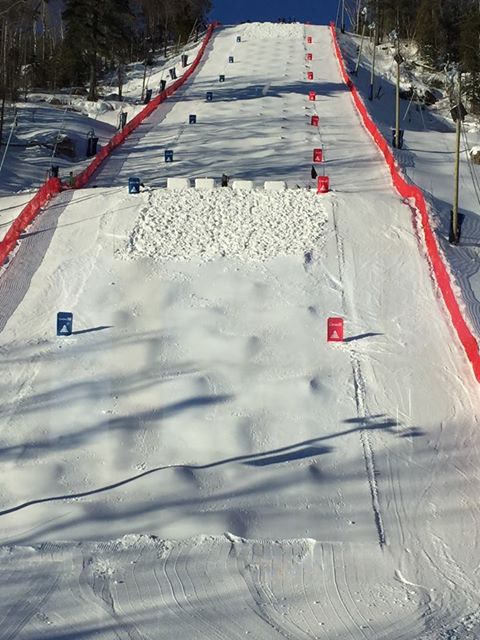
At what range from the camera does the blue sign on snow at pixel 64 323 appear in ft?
42.1

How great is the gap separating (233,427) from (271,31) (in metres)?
47.0

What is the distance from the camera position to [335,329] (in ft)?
42.1

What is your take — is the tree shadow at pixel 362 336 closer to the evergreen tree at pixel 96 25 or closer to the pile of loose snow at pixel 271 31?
the evergreen tree at pixel 96 25

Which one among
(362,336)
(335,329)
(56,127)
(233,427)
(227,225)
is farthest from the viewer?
(56,127)

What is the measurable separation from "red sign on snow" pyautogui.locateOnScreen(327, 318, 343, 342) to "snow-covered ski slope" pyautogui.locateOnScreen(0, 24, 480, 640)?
0.65ft

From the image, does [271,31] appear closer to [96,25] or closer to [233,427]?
[96,25]

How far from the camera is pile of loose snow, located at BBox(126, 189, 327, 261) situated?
1588 centimetres

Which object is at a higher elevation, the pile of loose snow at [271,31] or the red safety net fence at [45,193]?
the pile of loose snow at [271,31]

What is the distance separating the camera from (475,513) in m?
9.42

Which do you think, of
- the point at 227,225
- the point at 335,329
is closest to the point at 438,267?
the point at 335,329

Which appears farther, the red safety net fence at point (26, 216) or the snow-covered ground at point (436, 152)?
the red safety net fence at point (26, 216)

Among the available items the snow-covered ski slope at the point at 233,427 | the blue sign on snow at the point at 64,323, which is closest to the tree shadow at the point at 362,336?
the snow-covered ski slope at the point at 233,427

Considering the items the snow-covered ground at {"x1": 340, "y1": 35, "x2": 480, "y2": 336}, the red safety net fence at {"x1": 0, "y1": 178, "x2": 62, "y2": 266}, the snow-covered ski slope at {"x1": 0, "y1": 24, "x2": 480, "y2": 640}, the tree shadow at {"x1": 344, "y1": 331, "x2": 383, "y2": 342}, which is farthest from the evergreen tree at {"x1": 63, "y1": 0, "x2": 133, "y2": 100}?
the tree shadow at {"x1": 344, "y1": 331, "x2": 383, "y2": 342}

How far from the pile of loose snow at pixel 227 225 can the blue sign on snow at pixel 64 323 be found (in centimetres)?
304
